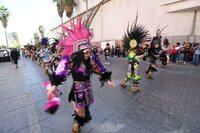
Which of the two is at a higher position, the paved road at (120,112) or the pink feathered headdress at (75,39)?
the pink feathered headdress at (75,39)

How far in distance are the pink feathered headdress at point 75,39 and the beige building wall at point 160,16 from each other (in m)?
4.66

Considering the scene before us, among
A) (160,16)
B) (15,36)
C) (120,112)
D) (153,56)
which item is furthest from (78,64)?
(15,36)

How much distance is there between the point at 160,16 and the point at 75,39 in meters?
12.3

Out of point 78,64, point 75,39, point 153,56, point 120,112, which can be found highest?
point 75,39

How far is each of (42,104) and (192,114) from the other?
397cm

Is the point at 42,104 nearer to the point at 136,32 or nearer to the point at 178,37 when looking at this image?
the point at 136,32

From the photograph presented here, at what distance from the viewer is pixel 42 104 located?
13.4 ft

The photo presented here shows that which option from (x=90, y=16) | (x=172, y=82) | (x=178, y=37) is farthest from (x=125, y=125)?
(x=178, y=37)

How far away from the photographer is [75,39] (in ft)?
7.51

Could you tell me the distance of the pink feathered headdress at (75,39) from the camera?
2273 millimetres

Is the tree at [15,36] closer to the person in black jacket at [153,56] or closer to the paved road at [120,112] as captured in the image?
the paved road at [120,112]

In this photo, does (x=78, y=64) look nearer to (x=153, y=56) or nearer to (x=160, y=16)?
(x=153, y=56)

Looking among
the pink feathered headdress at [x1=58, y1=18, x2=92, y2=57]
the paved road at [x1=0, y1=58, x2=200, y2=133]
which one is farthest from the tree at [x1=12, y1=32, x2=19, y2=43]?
the pink feathered headdress at [x1=58, y1=18, x2=92, y2=57]

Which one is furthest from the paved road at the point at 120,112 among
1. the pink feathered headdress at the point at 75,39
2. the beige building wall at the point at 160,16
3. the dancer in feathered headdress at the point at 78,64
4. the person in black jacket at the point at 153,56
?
the beige building wall at the point at 160,16
